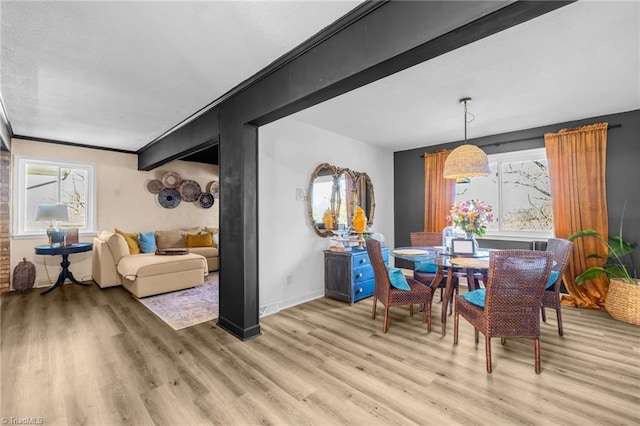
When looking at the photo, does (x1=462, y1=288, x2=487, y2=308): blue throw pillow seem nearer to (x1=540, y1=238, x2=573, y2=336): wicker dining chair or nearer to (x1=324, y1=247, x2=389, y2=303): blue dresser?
(x1=540, y1=238, x2=573, y2=336): wicker dining chair

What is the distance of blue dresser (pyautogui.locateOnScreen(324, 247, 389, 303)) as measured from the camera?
3836 mm

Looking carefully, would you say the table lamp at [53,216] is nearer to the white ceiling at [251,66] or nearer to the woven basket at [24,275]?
the woven basket at [24,275]

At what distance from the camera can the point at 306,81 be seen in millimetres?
2080

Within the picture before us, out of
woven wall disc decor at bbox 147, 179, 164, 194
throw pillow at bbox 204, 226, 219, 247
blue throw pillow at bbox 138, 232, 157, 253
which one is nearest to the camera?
blue throw pillow at bbox 138, 232, 157, 253

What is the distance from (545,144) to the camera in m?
4.01

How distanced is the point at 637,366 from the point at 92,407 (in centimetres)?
390

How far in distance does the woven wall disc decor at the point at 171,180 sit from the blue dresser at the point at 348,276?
3.77 metres

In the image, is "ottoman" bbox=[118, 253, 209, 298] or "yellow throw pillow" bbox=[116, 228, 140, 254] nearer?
"ottoman" bbox=[118, 253, 209, 298]

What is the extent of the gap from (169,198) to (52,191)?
1.77 meters

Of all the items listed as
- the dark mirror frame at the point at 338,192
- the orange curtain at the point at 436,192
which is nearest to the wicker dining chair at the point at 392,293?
the dark mirror frame at the point at 338,192

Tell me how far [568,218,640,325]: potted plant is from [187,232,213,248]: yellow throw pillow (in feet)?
19.2

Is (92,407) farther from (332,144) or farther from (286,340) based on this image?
(332,144)

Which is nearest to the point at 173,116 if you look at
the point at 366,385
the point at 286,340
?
the point at 286,340

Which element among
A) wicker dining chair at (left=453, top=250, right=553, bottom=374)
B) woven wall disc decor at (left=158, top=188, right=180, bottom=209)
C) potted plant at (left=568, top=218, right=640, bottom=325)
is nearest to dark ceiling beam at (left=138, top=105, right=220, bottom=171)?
woven wall disc decor at (left=158, top=188, right=180, bottom=209)
